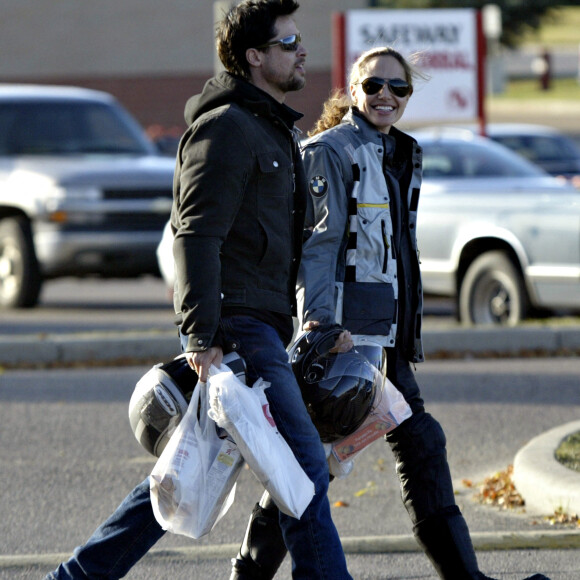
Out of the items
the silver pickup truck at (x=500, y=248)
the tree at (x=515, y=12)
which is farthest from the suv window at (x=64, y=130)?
the tree at (x=515, y=12)

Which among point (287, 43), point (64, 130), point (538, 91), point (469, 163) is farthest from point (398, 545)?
point (538, 91)

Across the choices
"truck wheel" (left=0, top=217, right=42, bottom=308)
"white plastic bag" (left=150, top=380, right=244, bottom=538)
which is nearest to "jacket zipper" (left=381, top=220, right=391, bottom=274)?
"white plastic bag" (left=150, top=380, right=244, bottom=538)

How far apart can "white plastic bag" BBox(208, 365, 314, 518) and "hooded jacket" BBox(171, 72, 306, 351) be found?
0.15 metres

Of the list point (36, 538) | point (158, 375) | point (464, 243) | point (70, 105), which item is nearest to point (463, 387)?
point (464, 243)

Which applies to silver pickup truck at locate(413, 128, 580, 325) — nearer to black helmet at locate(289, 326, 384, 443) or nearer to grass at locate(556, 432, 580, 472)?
grass at locate(556, 432, 580, 472)

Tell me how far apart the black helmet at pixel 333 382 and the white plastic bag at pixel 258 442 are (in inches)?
15.2

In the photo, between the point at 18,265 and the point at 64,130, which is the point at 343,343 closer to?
the point at 18,265

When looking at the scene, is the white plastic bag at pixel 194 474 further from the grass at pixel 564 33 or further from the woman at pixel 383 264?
the grass at pixel 564 33

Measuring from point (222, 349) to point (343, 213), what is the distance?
2.53 feet

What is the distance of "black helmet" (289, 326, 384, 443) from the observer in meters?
4.16

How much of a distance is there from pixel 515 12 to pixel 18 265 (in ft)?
154

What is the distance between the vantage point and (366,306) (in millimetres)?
4422

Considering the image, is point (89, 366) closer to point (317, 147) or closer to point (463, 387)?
point (463, 387)

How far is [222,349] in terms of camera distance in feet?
12.9
